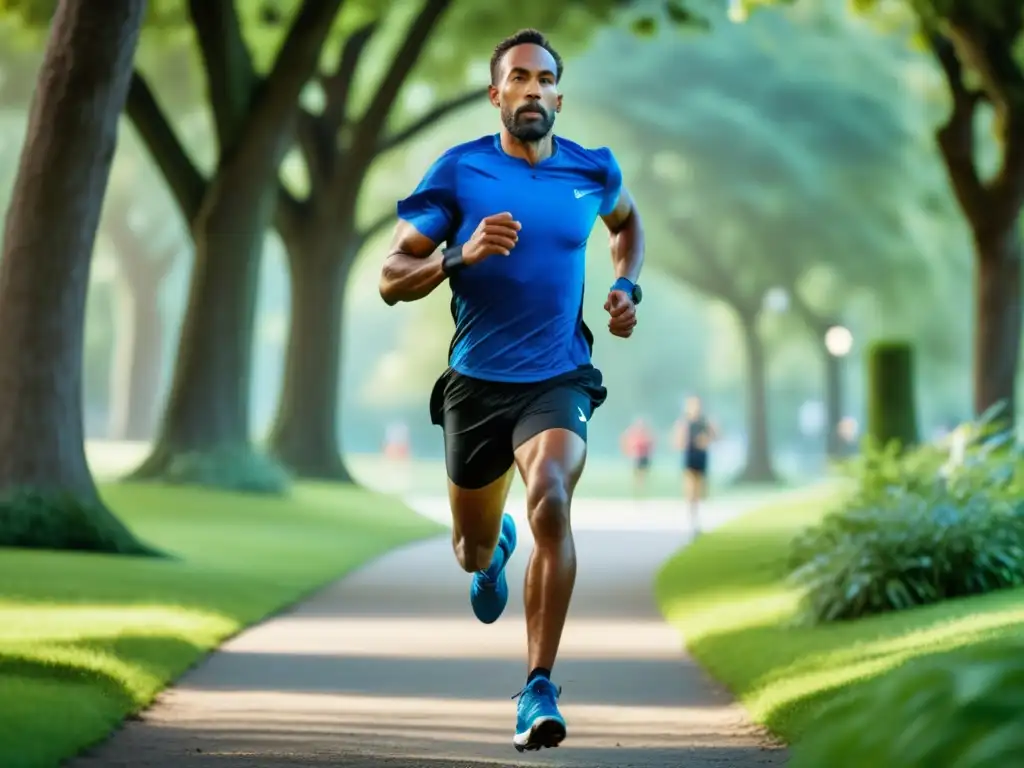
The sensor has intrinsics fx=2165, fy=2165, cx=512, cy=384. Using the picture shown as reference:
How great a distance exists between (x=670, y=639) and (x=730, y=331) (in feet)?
200

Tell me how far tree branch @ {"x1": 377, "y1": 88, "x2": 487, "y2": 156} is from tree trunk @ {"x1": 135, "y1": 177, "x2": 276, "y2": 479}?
5.93 metres

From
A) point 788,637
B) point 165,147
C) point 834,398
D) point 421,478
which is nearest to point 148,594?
point 788,637

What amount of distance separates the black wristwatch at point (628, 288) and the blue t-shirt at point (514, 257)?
140 millimetres

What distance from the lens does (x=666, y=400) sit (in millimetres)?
89938

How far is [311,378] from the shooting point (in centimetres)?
3406

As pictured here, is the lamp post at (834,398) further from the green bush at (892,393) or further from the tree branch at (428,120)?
the green bush at (892,393)

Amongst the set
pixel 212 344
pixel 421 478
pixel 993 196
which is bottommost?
pixel 212 344

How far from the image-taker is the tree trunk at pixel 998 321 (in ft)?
85.1

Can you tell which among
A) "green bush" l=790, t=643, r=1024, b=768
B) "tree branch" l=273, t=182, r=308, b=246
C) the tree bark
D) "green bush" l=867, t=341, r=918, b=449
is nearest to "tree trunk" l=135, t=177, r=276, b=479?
"tree branch" l=273, t=182, r=308, b=246

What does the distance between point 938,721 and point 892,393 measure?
2194cm

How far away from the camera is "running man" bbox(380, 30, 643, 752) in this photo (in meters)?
7.73

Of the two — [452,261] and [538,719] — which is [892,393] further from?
[538,719]

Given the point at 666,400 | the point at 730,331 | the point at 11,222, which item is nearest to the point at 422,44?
the point at 11,222

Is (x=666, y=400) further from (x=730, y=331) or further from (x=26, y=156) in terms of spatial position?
(x=26, y=156)
